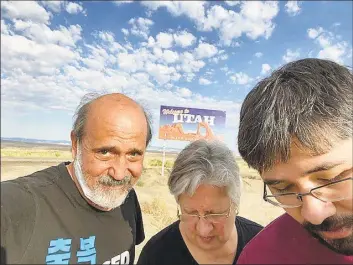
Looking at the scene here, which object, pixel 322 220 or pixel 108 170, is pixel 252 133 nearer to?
pixel 322 220

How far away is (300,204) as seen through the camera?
5.23 ft

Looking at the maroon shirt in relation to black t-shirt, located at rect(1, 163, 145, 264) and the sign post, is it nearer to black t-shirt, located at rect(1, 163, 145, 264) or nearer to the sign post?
black t-shirt, located at rect(1, 163, 145, 264)

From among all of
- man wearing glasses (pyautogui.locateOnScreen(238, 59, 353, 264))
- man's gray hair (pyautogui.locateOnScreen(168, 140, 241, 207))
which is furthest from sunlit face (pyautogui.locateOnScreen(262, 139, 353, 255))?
man's gray hair (pyautogui.locateOnScreen(168, 140, 241, 207))

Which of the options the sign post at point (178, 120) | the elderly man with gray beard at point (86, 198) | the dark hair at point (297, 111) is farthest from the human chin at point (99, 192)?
the sign post at point (178, 120)

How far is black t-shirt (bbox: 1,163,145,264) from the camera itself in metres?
1.82

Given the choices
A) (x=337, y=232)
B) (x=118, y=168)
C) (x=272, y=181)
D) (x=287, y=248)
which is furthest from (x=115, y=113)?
(x=337, y=232)

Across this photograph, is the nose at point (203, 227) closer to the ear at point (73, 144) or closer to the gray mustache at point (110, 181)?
the gray mustache at point (110, 181)

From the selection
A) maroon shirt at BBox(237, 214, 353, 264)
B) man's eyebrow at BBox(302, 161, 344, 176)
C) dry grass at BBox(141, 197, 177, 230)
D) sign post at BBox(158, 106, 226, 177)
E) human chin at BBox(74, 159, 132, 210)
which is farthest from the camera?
sign post at BBox(158, 106, 226, 177)

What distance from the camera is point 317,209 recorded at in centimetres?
151

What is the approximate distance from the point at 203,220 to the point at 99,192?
86cm

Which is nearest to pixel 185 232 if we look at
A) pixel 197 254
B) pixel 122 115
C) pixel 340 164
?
pixel 197 254

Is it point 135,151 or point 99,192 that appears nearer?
point 99,192

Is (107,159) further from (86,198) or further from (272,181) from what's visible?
(272,181)

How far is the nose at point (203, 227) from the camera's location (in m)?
2.56
